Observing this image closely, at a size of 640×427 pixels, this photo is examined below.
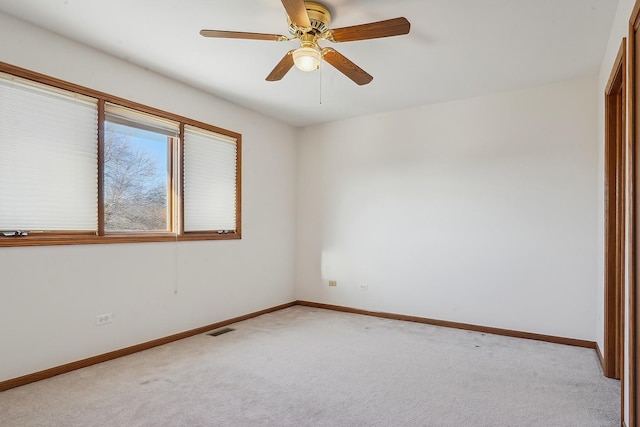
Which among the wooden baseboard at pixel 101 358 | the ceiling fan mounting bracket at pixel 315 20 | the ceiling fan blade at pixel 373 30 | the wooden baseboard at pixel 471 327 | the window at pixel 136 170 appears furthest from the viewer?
the wooden baseboard at pixel 471 327

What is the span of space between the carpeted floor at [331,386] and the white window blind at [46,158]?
124cm

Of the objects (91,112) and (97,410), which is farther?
(91,112)

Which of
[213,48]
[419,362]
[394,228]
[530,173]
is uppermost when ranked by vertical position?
[213,48]

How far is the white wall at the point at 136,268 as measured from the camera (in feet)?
9.16

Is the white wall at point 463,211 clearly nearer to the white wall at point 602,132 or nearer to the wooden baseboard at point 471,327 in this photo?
the wooden baseboard at point 471,327

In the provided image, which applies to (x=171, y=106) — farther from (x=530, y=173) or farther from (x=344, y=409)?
(x=530, y=173)

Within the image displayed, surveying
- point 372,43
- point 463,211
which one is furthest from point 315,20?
point 463,211

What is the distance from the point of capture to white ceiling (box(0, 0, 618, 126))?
2.60m

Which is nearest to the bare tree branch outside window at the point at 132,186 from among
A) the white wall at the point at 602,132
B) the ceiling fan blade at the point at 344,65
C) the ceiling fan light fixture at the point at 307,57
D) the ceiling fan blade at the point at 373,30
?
the ceiling fan light fixture at the point at 307,57

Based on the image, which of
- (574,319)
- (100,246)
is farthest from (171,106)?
(574,319)

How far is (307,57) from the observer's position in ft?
8.32

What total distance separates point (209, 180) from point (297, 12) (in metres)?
2.57

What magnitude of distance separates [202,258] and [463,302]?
9.89 ft

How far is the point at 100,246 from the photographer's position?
3266 millimetres
